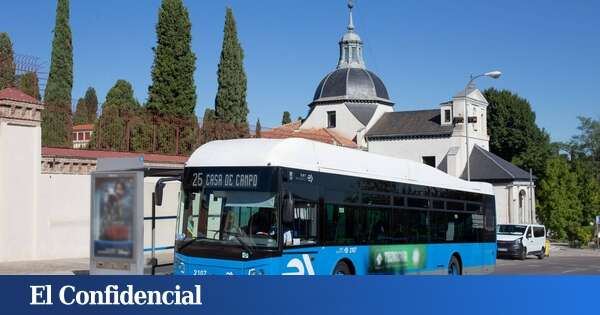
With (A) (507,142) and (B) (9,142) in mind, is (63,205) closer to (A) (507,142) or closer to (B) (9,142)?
(B) (9,142)

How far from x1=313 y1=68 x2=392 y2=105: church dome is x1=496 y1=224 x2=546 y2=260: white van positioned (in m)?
36.7

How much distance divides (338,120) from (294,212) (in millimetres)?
62605

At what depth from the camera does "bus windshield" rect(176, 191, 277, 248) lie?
1211cm

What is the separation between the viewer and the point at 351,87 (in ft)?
250

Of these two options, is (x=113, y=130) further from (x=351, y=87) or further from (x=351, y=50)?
(x=351, y=50)

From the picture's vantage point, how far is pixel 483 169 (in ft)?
222

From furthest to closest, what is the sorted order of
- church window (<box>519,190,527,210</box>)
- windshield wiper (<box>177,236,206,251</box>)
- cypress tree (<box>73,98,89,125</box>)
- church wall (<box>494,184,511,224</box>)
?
church window (<box>519,190,527,210</box>)
church wall (<box>494,184,511,224</box>)
cypress tree (<box>73,98,89,125</box>)
windshield wiper (<box>177,236,206,251</box>)

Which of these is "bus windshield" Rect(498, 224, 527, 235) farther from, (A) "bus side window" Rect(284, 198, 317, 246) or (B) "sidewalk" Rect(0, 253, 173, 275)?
(A) "bus side window" Rect(284, 198, 317, 246)

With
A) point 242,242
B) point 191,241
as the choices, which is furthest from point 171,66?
point 242,242

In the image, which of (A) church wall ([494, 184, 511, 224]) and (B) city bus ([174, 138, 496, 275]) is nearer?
(B) city bus ([174, 138, 496, 275])

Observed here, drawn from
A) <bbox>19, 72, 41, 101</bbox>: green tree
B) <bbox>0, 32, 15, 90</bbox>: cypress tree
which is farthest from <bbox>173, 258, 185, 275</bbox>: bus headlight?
<bbox>0, 32, 15, 90</bbox>: cypress tree

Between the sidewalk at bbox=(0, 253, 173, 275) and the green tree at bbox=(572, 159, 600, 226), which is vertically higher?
the green tree at bbox=(572, 159, 600, 226)

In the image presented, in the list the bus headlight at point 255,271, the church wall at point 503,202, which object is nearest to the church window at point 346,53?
the church wall at point 503,202

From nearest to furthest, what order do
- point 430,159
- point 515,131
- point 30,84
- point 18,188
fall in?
point 18,188
point 30,84
point 430,159
point 515,131
